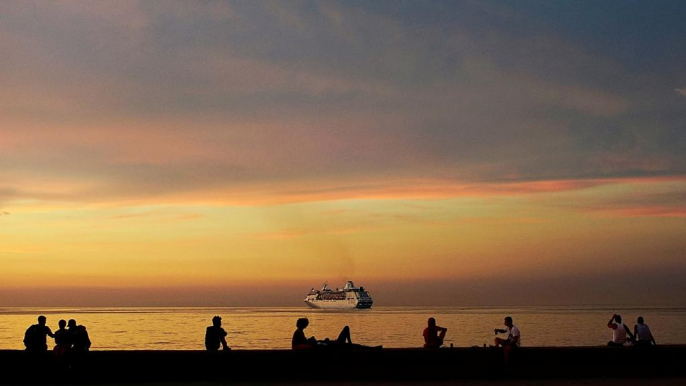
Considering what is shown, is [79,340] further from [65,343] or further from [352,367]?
[352,367]

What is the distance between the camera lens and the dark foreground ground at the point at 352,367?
18875 mm

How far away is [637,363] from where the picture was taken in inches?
768

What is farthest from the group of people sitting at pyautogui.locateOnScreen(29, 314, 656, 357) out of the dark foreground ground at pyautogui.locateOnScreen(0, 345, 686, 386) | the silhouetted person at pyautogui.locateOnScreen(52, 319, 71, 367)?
the dark foreground ground at pyautogui.locateOnScreen(0, 345, 686, 386)

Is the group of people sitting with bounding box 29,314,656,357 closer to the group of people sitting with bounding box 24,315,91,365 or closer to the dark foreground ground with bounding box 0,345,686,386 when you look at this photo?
the group of people sitting with bounding box 24,315,91,365

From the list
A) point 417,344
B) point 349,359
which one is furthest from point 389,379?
point 417,344

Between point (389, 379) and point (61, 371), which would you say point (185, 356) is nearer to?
point (61, 371)

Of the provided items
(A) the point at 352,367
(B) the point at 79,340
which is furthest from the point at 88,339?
(A) the point at 352,367

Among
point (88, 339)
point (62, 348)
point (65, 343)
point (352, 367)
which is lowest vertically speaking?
point (352, 367)

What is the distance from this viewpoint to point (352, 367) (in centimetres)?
1923

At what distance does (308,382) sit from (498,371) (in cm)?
474

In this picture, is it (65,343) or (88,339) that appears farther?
(65,343)

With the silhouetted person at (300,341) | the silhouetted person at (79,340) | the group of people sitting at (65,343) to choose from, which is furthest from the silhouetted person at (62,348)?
the silhouetted person at (300,341)

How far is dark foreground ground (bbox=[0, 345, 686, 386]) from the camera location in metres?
18.9

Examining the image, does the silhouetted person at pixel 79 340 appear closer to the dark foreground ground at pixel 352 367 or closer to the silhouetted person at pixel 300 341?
the dark foreground ground at pixel 352 367
